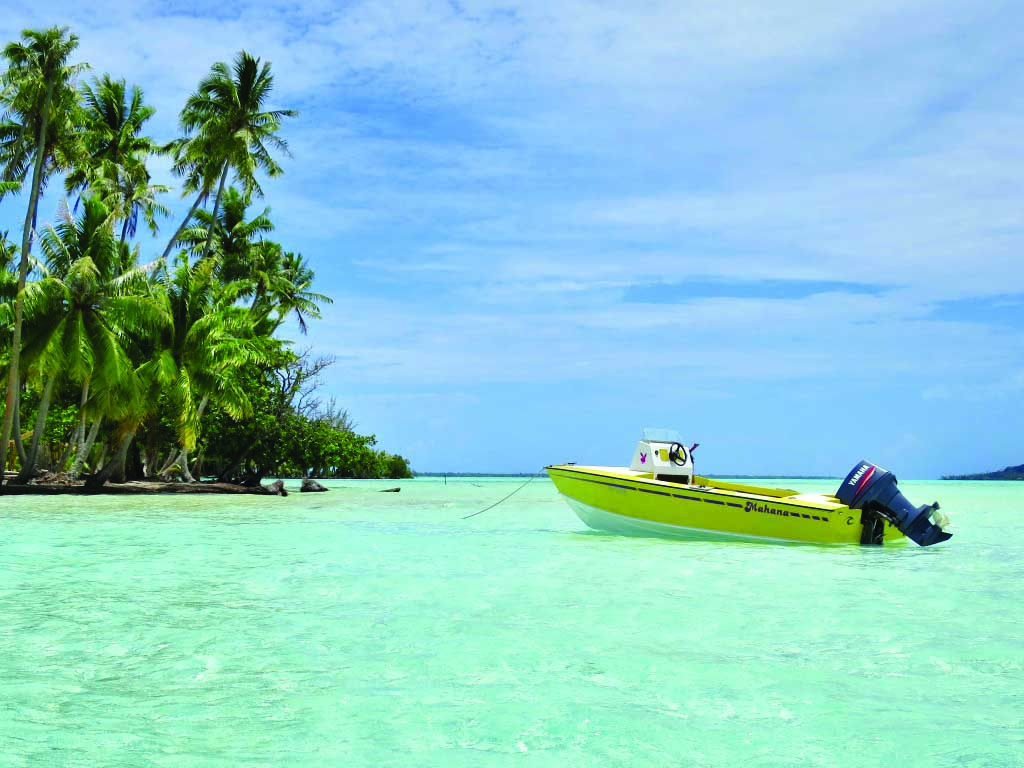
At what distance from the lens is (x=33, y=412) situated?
3650 cm

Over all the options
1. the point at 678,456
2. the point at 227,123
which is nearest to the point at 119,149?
the point at 227,123

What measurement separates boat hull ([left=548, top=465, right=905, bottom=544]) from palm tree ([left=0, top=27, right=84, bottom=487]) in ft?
62.5

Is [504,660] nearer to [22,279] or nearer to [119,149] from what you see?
[22,279]

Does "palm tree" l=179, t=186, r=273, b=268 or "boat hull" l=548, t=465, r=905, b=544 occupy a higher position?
"palm tree" l=179, t=186, r=273, b=268

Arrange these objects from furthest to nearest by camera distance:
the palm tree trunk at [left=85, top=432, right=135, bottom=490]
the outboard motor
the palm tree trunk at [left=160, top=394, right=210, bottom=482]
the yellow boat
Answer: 1. the palm tree trunk at [left=160, top=394, right=210, bottom=482]
2. the palm tree trunk at [left=85, top=432, right=135, bottom=490]
3. the yellow boat
4. the outboard motor

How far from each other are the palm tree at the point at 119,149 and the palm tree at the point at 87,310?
4.58m

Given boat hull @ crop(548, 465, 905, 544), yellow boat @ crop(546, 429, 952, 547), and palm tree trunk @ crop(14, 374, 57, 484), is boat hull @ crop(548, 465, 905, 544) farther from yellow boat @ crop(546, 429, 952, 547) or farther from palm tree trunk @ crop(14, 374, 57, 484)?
palm tree trunk @ crop(14, 374, 57, 484)

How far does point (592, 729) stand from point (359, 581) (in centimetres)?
588

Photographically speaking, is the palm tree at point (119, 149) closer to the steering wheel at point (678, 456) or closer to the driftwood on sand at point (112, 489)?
the driftwood on sand at point (112, 489)

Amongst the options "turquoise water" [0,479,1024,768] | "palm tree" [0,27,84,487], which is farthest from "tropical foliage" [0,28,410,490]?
"turquoise water" [0,479,1024,768]

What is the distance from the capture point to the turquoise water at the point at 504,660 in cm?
436

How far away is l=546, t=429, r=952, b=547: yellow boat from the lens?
13578 mm

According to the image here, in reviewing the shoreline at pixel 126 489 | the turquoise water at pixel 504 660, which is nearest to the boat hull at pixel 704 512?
the turquoise water at pixel 504 660

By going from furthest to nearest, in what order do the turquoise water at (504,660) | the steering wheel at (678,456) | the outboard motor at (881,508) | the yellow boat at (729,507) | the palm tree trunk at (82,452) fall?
the palm tree trunk at (82,452) < the steering wheel at (678,456) < the yellow boat at (729,507) < the outboard motor at (881,508) < the turquoise water at (504,660)
